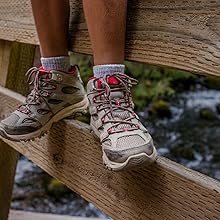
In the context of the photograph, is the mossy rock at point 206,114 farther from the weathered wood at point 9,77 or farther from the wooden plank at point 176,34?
the wooden plank at point 176,34

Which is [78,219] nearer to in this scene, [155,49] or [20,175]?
[155,49]

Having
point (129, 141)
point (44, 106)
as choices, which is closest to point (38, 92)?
point (44, 106)

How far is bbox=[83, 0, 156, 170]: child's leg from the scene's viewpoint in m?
0.90

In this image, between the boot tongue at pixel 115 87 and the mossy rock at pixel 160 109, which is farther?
the mossy rock at pixel 160 109

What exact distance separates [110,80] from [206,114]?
10.2ft

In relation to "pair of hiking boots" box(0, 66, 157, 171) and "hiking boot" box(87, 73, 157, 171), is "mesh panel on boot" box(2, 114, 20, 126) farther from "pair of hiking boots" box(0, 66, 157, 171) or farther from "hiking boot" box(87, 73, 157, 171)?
"hiking boot" box(87, 73, 157, 171)

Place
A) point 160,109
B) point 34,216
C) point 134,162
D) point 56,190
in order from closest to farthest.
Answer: point 134,162, point 34,216, point 56,190, point 160,109

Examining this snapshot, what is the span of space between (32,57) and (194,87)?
119 inches

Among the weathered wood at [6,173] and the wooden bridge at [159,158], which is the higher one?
the wooden bridge at [159,158]

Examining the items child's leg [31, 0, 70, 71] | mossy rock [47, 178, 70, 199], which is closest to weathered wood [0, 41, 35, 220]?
child's leg [31, 0, 70, 71]

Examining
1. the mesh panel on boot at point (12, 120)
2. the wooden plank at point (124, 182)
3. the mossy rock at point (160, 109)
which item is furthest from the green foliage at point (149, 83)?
the mesh panel on boot at point (12, 120)

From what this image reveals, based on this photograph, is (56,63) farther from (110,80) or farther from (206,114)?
(206,114)

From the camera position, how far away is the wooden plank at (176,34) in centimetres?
83

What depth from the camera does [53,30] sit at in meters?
1.18
